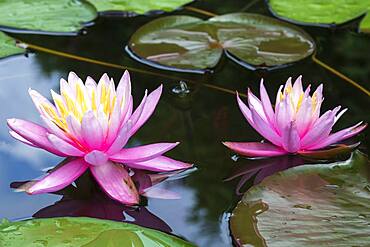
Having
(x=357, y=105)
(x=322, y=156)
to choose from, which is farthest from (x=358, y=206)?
(x=357, y=105)

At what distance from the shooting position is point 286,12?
2.07 meters

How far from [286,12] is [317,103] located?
814mm

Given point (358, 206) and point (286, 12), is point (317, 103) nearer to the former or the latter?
point (358, 206)

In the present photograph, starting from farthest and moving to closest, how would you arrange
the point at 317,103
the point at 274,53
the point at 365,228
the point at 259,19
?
the point at 259,19, the point at 274,53, the point at 317,103, the point at 365,228

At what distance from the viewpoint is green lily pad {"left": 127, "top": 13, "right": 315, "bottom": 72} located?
1772mm

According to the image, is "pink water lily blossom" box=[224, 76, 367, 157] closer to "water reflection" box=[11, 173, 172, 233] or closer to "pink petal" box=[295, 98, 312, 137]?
"pink petal" box=[295, 98, 312, 137]

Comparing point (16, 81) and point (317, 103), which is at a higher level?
point (317, 103)

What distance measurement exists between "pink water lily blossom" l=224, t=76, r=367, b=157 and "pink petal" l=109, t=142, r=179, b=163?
0.16 metres

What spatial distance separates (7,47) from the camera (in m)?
1.78

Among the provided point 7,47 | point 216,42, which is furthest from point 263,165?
point 7,47

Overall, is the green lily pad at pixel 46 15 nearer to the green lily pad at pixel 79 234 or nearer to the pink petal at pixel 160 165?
the pink petal at pixel 160 165

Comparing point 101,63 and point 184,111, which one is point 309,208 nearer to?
point 184,111

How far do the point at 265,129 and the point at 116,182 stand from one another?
32 cm

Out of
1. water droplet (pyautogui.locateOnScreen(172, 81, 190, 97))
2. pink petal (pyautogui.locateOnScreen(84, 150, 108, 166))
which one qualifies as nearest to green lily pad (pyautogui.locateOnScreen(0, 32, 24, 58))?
water droplet (pyautogui.locateOnScreen(172, 81, 190, 97))
